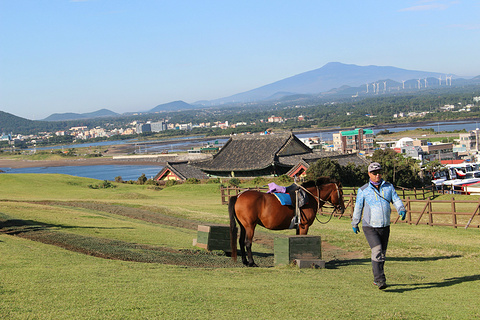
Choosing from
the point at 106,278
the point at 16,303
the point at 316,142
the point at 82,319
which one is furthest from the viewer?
the point at 316,142

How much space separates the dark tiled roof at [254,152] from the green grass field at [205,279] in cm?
2818

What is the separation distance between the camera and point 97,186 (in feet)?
161

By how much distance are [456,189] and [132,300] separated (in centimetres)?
4754

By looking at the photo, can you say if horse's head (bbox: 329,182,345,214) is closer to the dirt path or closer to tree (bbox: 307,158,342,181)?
the dirt path

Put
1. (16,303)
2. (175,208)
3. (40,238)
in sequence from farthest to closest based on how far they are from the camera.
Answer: (175,208) < (40,238) < (16,303)

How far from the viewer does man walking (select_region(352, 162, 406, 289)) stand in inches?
371

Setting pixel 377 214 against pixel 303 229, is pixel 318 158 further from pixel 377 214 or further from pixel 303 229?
pixel 377 214

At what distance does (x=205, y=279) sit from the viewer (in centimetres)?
987

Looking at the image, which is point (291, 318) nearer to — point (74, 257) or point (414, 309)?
point (414, 309)

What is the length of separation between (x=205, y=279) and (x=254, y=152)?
39752 millimetres

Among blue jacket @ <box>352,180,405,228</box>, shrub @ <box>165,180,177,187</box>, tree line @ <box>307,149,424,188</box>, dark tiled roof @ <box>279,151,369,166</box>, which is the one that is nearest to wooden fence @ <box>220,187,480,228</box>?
tree line @ <box>307,149,424,188</box>

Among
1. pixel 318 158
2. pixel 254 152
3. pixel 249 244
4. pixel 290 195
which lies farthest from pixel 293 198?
pixel 254 152

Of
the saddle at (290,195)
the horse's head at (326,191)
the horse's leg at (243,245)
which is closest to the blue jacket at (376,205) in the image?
the saddle at (290,195)

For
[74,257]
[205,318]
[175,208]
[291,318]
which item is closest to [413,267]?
[291,318]
